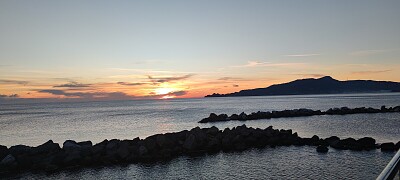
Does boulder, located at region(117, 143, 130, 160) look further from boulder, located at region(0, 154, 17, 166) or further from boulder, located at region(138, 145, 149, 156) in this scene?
boulder, located at region(0, 154, 17, 166)

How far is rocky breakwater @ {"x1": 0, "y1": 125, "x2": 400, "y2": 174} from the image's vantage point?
1228 inches

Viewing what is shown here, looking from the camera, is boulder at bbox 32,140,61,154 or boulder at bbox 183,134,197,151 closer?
boulder at bbox 32,140,61,154

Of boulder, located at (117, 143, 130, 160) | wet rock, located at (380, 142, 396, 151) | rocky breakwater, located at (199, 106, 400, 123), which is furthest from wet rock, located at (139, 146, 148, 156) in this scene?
rocky breakwater, located at (199, 106, 400, 123)

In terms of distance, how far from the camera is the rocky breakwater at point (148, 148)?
31203mm

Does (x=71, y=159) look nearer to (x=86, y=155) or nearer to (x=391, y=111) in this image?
(x=86, y=155)

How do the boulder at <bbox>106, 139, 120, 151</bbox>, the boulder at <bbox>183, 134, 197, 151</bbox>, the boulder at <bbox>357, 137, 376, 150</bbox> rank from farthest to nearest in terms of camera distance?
the boulder at <bbox>183, 134, 197, 151</bbox>
the boulder at <bbox>357, 137, 376, 150</bbox>
the boulder at <bbox>106, 139, 120, 151</bbox>

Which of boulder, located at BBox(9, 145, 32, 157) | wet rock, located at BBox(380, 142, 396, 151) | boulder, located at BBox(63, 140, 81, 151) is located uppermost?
wet rock, located at BBox(380, 142, 396, 151)

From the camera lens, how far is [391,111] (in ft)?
299

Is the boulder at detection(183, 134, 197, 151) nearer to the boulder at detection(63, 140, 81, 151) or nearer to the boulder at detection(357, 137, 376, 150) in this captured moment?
the boulder at detection(63, 140, 81, 151)

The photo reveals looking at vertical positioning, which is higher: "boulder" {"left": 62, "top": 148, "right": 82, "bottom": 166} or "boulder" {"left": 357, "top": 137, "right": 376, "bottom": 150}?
"boulder" {"left": 357, "top": 137, "right": 376, "bottom": 150}

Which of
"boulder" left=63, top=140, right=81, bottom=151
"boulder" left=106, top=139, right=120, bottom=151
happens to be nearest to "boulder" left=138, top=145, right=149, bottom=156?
"boulder" left=106, top=139, right=120, bottom=151

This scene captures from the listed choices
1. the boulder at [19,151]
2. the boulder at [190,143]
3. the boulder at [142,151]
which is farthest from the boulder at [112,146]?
the boulder at [19,151]

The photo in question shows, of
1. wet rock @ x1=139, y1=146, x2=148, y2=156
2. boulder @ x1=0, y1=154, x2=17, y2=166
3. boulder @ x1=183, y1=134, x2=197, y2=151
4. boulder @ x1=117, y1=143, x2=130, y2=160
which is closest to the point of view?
boulder @ x1=0, y1=154, x2=17, y2=166

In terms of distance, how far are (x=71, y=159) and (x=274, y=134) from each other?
82.9ft
